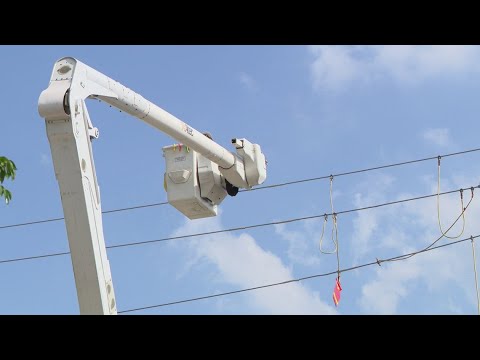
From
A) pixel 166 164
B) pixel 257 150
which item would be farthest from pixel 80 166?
pixel 257 150

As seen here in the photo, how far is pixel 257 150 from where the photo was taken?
8.30 meters

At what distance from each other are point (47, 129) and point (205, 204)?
2684mm

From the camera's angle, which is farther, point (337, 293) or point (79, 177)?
point (337, 293)

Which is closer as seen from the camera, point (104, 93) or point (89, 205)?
point (89, 205)

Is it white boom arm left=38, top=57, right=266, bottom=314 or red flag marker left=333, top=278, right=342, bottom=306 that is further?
red flag marker left=333, top=278, right=342, bottom=306

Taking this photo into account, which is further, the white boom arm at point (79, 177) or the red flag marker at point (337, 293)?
the red flag marker at point (337, 293)

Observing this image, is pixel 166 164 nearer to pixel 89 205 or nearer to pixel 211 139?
pixel 211 139

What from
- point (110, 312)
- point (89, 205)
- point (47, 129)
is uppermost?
point (47, 129)

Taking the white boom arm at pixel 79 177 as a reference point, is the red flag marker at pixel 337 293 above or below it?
below

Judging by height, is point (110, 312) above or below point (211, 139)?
below

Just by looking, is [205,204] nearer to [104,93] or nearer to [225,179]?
[225,179]

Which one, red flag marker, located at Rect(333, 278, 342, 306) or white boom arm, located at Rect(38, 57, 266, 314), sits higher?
white boom arm, located at Rect(38, 57, 266, 314)
